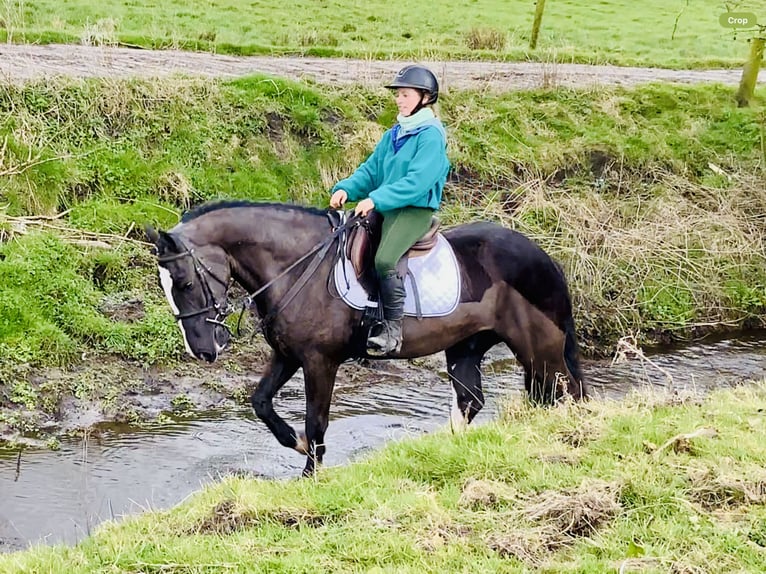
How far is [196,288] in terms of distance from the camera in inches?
255

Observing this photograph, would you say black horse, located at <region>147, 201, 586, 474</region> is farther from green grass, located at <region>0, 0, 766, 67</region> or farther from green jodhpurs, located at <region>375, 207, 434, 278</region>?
green grass, located at <region>0, 0, 766, 67</region>

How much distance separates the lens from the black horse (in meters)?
6.55

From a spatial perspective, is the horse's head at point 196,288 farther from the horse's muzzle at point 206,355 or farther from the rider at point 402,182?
the rider at point 402,182

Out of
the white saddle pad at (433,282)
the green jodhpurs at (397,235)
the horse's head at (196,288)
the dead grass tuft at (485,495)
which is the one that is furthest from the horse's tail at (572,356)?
the horse's head at (196,288)

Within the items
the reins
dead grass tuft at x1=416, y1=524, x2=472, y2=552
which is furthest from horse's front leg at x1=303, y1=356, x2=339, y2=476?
dead grass tuft at x1=416, y1=524, x2=472, y2=552

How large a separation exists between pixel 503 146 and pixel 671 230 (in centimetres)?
324

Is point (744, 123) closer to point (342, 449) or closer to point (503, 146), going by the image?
point (503, 146)

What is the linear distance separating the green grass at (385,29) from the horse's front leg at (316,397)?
10228 millimetres

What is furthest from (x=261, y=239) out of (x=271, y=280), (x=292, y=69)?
(x=292, y=69)

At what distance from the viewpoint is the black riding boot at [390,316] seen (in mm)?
6984

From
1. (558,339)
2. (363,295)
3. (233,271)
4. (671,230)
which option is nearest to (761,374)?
(671,230)

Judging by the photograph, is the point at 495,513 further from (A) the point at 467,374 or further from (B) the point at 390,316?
(A) the point at 467,374

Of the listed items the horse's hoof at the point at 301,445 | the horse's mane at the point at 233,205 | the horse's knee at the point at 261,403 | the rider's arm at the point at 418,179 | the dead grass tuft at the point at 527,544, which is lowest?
the horse's hoof at the point at 301,445

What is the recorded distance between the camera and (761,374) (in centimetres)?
1107
